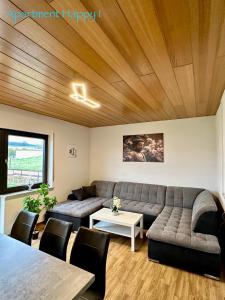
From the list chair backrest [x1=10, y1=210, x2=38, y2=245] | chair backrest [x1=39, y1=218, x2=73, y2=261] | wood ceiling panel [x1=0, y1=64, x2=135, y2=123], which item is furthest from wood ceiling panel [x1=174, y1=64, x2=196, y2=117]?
chair backrest [x1=10, y1=210, x2=38, y2=245]

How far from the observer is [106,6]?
0.98m

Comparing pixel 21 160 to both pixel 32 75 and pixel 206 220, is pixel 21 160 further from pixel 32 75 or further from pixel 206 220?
pixel 206 220

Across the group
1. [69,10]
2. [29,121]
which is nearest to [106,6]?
[69,10]

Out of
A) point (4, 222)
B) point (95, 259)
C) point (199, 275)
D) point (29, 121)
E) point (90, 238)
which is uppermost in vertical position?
point (29, 121)

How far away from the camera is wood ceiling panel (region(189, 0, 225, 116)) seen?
38.9 inches

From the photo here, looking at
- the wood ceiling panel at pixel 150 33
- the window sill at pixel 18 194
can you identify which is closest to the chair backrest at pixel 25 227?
the window sill at pixel 18 194

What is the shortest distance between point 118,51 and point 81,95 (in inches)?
45.0

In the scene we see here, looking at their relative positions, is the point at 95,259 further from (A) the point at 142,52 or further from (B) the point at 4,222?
(B) the point at 4,222

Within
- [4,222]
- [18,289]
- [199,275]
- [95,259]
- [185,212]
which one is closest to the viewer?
[18,289]

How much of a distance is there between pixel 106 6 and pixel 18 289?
1.72m

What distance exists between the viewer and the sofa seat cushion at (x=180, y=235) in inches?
82.0

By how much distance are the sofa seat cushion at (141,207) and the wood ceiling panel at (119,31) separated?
264cm

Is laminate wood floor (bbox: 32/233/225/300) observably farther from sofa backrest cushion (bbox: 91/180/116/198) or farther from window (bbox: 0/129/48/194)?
window (bbox: 0/129/48/194)

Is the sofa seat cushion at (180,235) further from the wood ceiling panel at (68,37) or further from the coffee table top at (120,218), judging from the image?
the wood ceiling panel at (68,37)
